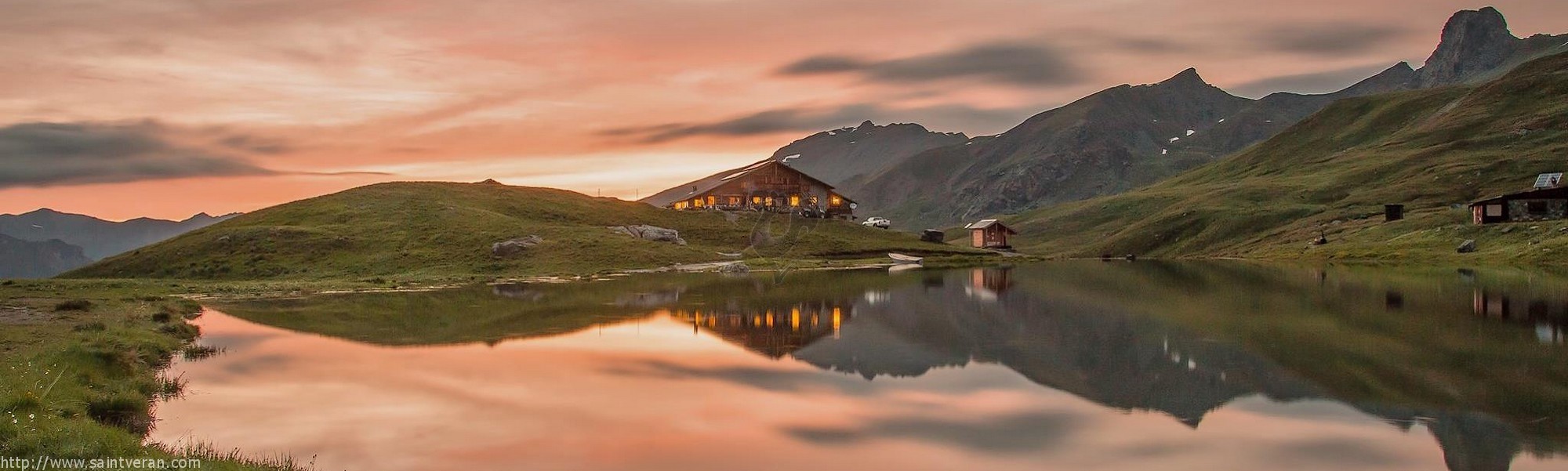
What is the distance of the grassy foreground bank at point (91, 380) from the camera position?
49.4ft

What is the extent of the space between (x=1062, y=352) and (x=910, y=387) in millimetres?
8257

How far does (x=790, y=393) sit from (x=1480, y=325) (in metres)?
26.5

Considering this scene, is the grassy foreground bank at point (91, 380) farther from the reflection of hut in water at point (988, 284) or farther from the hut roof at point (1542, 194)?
the hut roof at point (1542, 194)

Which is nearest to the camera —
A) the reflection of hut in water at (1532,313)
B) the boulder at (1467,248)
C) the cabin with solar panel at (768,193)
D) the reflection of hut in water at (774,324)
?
the reflection of hut in water at (1532,313)

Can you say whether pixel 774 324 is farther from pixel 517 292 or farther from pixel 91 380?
pixel 517 292

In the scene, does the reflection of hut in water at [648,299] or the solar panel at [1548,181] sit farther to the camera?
the solar panel at [1548,181]

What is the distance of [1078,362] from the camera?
1099 inches

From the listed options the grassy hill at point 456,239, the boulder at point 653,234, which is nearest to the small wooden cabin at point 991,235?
the grassy hill at point 456,239

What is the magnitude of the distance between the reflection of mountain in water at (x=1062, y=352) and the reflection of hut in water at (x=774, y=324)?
0.07m

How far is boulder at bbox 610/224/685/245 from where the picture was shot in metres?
135

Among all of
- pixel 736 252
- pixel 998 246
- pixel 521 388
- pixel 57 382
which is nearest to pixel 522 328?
pixel 521 388

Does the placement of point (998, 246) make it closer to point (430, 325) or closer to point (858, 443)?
point (430, 325)

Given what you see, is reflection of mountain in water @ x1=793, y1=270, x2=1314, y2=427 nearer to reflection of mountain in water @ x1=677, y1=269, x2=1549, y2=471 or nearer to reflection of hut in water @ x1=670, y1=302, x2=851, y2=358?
reflection of mountain in water @ x1=677, y1=269, x2=1549, y2=471

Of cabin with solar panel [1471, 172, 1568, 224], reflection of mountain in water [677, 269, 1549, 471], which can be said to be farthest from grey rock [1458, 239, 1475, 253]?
reflection of mountain in water [677, 269, 1549, 471]
